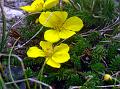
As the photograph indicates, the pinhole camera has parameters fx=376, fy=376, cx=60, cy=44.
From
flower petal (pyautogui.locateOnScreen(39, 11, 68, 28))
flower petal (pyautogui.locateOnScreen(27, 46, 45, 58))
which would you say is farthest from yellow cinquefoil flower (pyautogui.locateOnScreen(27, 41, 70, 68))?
flower petal (pyautogui.locateOnScreen(39, 11, 68, 28))

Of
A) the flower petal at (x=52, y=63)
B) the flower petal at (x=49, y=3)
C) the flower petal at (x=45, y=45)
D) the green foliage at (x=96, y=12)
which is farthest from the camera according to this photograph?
the green foliage at (x=96, y=12)

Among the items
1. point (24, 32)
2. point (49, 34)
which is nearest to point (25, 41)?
Result: point (24, 32)

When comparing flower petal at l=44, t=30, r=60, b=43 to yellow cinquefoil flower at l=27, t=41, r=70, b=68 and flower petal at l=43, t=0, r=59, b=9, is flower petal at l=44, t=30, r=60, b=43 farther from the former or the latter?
flower petal at l=43, t=0, r=59, b=9

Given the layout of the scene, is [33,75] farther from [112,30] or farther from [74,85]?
[112,30]

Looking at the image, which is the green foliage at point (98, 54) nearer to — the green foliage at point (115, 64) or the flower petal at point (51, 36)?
the green foliage at point (115, 64)

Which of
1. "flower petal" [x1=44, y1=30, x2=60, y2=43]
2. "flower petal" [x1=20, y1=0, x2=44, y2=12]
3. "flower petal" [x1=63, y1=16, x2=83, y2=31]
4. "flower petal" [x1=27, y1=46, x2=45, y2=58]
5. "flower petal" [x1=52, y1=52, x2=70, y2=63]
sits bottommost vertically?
"flower petal" [x1=52, y1=52, x2=70, y2=63]

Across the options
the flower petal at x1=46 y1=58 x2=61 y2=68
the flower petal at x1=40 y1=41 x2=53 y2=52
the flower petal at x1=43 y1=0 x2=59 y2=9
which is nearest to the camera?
the flower petal at x1=46 y1=58 x2=61 y2=68

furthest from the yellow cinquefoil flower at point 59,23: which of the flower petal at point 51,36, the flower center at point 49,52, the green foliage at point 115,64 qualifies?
the green foliage at point 115,64
